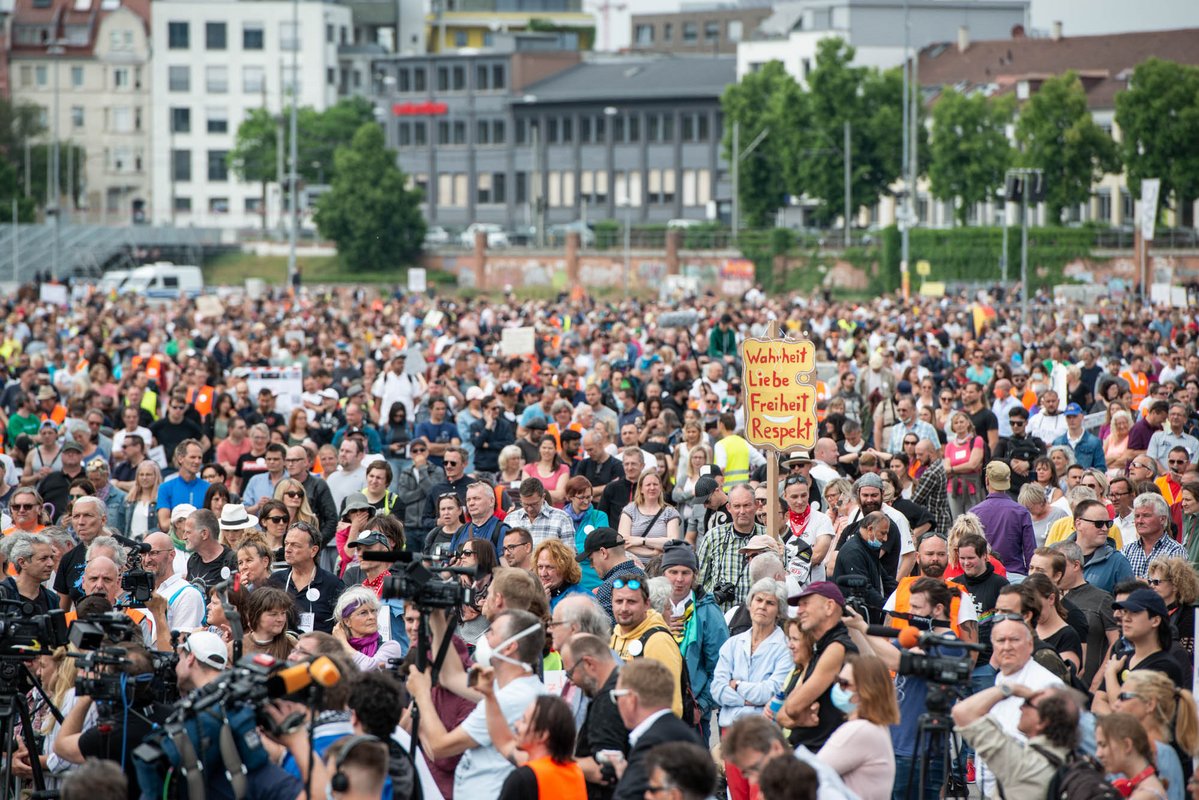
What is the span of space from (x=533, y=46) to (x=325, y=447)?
96.3m

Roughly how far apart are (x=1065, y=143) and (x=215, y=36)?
62.2 meters

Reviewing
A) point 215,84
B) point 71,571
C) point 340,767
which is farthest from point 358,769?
point 215,84

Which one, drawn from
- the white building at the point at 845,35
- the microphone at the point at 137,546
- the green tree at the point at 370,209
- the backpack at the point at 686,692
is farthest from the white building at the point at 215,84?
the backpack at the point at 686,692

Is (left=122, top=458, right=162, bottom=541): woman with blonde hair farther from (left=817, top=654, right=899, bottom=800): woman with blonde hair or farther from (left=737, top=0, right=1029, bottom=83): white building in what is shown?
(left=737, top=0, right=1029, bottom=83): white building

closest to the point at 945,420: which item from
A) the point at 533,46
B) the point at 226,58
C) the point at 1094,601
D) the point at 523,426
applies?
the point at 523,426

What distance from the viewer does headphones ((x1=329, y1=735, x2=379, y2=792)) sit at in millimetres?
6602

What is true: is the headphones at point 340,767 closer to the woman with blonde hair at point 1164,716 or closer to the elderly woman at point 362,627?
the elderly woman at point 362,627

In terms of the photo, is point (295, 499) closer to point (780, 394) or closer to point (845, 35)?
point (780, 394)

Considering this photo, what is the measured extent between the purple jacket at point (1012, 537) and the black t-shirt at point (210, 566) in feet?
16.7

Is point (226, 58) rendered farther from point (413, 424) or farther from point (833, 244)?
point (413, 424)

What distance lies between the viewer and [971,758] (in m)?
10.2

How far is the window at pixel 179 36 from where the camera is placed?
378ft

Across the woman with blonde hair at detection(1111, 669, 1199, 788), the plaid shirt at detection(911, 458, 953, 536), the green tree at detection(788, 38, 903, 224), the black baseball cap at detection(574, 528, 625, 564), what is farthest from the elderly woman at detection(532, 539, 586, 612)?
the green tree at detection(788, 38, 903, 224)

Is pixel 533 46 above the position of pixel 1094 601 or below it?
above
